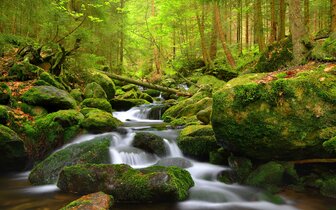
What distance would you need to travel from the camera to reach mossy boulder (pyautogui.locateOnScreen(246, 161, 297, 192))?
6294 mm

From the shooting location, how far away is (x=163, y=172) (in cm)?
585

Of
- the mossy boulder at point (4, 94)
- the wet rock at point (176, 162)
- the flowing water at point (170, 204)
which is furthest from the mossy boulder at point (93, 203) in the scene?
the mossy boulder at point (4, 94)

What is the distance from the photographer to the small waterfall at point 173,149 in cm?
857

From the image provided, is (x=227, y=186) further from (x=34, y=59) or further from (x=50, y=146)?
(x=34, y=59)

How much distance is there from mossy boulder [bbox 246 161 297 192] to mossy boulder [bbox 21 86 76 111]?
695cm

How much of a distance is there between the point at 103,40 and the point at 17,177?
1509cm

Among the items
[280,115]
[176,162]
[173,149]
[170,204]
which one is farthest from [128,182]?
[280,115]

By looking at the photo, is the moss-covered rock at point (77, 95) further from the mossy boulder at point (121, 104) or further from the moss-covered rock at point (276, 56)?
the moss-covered rock at point (276, 56)

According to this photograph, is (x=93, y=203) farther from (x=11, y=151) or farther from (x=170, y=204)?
(x=11, y=151)

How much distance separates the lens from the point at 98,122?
32.1 feet

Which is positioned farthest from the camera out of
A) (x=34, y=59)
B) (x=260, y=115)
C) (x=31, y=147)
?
(x=34, y=59)

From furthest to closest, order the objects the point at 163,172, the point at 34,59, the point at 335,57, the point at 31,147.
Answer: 1. the point at 34,59
2. the point at 31,147
3. the point at 335,57
4. the point at 163,172

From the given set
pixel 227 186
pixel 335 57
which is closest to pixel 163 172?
pixel 227 186

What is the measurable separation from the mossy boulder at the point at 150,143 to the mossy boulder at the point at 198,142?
56 centimetres
